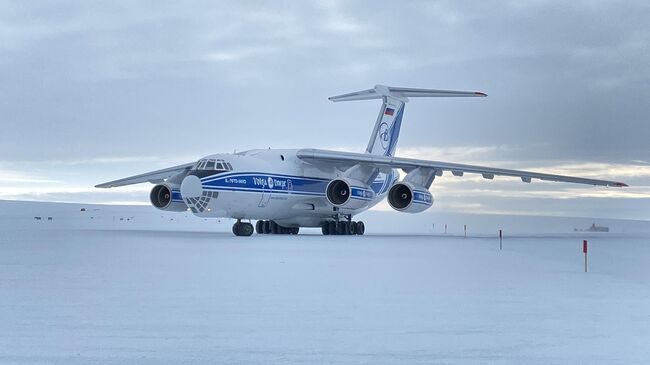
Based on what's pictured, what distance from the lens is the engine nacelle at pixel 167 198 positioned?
85.0 feet

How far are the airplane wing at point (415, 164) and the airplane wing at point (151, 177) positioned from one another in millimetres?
4386

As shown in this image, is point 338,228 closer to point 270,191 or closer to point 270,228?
point 270,228

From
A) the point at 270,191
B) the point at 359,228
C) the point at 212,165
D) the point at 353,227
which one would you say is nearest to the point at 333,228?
the point at 353,227

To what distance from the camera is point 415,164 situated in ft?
84.7

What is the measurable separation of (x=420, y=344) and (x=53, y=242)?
587 inches

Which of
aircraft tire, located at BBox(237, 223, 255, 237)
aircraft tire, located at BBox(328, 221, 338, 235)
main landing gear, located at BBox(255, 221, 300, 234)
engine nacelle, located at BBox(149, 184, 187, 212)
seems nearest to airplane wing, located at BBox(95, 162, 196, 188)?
engine nacelle, located at BBox(149, 184, 187, 212)

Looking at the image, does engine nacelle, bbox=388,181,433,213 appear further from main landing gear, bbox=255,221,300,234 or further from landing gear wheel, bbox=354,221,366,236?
main landing gear, bbox=255,221,300,234

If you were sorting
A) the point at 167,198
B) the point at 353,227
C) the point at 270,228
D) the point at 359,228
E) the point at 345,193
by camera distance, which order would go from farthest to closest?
the point at 359,228 → the point at 270,228 → the point at 353,227 → the point at 167,198 → the point at 345,193

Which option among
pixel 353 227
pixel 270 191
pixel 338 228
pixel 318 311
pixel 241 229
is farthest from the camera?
pixel 353 227

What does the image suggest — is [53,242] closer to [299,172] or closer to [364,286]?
[299,172]

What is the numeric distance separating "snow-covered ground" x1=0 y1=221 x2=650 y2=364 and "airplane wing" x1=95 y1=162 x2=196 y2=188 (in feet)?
45.4

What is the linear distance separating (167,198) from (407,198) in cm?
822

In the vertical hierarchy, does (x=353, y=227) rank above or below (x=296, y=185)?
below

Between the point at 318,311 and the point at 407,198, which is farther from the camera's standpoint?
the point at 407,198
